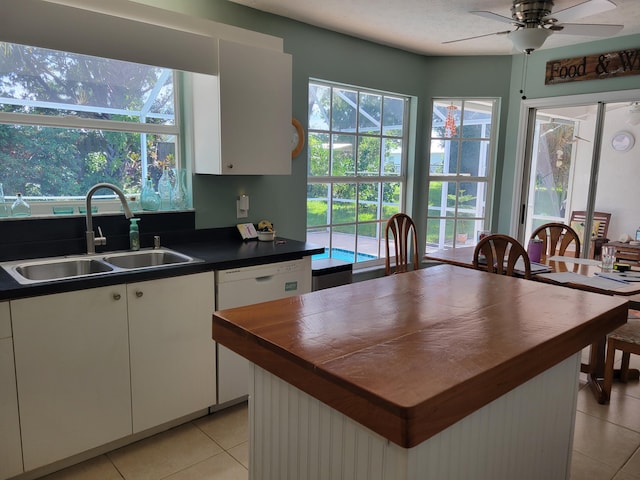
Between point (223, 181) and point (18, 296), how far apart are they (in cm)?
154

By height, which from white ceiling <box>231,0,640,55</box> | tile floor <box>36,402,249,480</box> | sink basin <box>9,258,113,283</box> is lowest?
tile floor <box>36,402,249,480</box>

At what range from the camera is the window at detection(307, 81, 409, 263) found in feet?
12.8

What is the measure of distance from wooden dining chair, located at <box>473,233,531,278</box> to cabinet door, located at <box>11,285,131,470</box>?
7.11 ft

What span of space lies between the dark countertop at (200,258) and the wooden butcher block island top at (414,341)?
95 centimetres

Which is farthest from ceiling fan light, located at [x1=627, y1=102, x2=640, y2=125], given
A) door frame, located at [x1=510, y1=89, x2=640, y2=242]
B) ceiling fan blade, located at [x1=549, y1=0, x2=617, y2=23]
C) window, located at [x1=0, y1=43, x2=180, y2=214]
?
window, located at [x1=0, y1=43, x2=180, y2=214]

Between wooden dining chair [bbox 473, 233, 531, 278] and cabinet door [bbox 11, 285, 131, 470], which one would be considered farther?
wooden dining chair [bbox 473, 233, 531, 278]

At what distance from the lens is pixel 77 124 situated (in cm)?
256

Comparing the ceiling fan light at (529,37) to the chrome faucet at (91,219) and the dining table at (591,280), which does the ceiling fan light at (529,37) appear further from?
the chrome faucet at (91,219)

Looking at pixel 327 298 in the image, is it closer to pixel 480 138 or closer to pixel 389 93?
pixel 389 93

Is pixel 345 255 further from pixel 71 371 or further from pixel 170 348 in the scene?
pixel 71 371

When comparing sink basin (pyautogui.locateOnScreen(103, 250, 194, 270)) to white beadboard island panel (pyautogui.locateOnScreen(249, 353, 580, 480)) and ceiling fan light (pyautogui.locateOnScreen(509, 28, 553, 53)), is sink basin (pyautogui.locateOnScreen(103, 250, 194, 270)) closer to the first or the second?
white beadboard island panel (pyautogui.locateOnScreen(249, 353, 580, 480))

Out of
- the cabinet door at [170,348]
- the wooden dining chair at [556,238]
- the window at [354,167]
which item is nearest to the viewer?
the cabinet door at [170,348]

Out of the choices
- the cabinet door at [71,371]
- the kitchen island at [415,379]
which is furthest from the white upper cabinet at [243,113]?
the kitchen island at [415,379]

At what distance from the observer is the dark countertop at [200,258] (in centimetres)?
189
